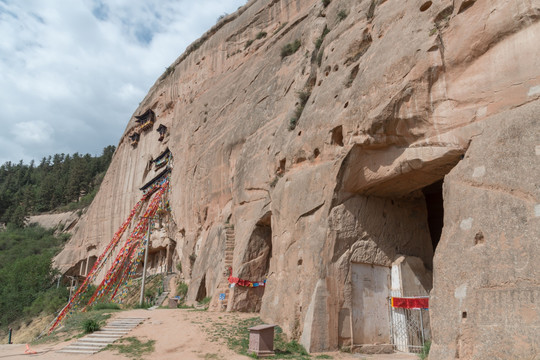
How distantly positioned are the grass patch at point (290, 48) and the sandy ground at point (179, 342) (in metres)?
13.5

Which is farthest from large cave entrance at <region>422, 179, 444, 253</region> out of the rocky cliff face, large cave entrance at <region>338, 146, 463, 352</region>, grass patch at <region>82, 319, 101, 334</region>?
grass patch at <region>82, 319, 101, 334</region>

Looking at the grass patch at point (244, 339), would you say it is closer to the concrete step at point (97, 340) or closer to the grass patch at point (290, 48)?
the concrete step at point (97, 340)

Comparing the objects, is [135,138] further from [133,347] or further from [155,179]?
[133,347]

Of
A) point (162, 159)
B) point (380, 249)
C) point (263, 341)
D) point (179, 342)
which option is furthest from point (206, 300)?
point (162, 159)

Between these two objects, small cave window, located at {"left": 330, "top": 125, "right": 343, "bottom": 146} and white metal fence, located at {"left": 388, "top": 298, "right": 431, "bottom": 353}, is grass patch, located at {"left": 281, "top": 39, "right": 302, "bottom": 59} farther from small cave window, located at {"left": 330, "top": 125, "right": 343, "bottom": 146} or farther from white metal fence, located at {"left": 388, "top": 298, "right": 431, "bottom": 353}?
white metal fence, located at {"left": 388, "top": 298, "right": 431, "bottom": 353}

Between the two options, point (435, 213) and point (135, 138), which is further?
point (135, 138)

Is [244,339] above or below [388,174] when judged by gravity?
below

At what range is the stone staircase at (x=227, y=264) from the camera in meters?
19.0

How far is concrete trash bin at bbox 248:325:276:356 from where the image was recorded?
11312 mm

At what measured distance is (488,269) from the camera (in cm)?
781

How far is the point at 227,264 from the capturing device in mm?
20203

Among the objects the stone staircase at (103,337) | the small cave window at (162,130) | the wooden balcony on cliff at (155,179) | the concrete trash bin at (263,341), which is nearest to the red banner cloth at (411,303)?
the concrete trash bin at (263,341)

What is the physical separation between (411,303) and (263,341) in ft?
14.6

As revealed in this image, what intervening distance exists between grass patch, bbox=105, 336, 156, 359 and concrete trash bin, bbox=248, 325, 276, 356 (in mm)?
3263
